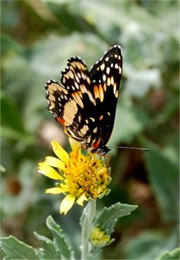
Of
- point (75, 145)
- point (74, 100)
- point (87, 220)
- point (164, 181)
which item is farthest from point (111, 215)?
point (164, 181)

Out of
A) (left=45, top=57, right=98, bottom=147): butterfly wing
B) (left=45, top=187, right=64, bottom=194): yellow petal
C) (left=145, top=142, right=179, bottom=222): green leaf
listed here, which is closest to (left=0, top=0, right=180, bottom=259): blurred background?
(left=145, top=142, right=179, bottom=222): green leaf

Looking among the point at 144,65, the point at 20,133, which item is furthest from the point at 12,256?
the point at 144,65

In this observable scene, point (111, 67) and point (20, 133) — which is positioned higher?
point (20, 133)

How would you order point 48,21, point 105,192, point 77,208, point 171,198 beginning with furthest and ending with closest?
1. point 48,21
2. point 77,208
3. point 171,198
4. point 105,192

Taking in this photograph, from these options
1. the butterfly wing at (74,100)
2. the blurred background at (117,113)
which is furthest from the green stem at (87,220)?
the blurred background at (117,113)

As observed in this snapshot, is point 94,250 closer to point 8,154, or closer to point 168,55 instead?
point 8,154

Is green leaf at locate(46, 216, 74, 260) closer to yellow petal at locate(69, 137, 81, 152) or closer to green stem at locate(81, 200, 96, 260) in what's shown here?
green stem at locate(81, 200, 96, 260)

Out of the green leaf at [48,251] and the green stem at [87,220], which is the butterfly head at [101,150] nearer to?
the green stem at [87,220]
